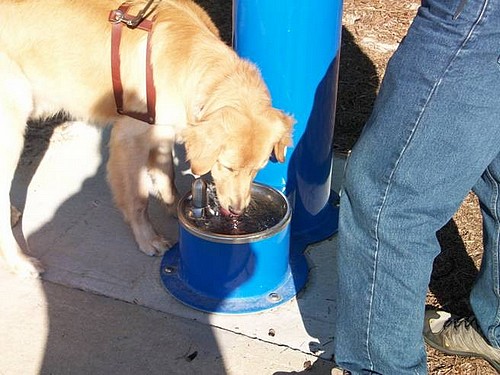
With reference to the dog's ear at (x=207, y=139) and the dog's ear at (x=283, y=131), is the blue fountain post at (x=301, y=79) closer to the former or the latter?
the dog's ear at (x=283, y=131)

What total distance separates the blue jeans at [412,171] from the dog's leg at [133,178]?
1515 mm

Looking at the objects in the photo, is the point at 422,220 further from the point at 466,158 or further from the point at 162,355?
the point at 162,355

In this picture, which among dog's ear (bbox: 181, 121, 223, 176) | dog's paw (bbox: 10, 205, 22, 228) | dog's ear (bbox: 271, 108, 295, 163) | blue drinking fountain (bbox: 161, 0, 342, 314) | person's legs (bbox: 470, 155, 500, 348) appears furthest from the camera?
dog's paw (bbox: 10, 205, 22, 228)

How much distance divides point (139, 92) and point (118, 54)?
0.21 meters

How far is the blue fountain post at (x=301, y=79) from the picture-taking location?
11.7ft

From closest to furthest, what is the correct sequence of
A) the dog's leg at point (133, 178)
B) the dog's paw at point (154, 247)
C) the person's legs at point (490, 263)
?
the person's legs at point (490, 263) → the dog's leg at point (133, 178) → the dog's paw at point (154, 247)

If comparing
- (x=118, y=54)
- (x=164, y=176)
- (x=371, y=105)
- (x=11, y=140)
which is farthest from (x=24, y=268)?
(x=371, y=105)

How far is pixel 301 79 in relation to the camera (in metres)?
3.74

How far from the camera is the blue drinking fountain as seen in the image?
11.6ft

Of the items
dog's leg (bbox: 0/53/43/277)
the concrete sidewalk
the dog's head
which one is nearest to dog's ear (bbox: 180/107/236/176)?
the dog's head

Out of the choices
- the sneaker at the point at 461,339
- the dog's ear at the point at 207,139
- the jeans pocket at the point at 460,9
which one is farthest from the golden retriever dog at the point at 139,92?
the jeans pocket at the point at 460,9

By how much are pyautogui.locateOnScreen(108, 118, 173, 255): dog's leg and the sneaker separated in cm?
149

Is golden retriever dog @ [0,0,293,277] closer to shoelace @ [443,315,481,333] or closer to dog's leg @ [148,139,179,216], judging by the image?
dog's leg @ [148,139,179,216]

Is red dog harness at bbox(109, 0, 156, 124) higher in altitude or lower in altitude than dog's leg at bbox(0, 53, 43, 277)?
higher
